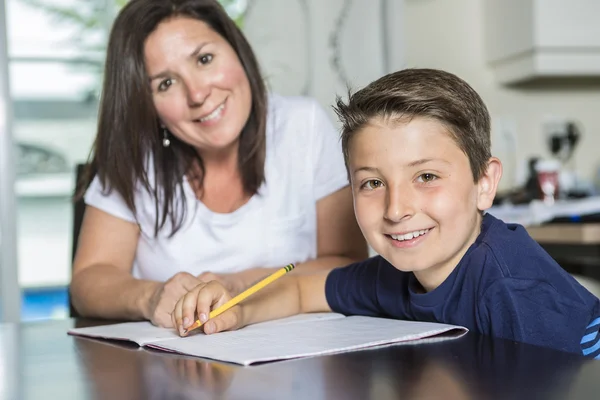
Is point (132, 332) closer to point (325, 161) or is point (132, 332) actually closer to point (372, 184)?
point (372, 184)

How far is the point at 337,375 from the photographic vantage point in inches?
28.7

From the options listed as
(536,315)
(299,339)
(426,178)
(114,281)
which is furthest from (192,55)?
(536,315)

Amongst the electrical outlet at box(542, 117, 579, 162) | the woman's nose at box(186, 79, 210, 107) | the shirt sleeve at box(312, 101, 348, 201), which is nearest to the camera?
the woman's nose at box(186, 79, 210, 107)

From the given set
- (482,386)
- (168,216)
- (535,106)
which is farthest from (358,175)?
(535,106)

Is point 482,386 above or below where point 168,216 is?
below

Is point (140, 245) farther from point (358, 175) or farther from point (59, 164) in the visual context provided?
point (59, 164)

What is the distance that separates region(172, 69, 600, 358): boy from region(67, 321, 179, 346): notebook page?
42mm

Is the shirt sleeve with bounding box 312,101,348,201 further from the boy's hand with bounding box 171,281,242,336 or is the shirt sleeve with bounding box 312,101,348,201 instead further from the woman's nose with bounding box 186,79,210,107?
the boy's hand with bounding box 171,281,242,336

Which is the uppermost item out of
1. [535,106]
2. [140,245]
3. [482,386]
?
[535,106]

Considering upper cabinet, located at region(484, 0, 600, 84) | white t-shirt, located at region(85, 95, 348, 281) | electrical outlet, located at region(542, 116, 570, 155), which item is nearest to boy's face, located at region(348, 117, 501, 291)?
white t-shirt, located at region(85, 95, 348, 281)

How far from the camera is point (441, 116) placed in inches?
41.6

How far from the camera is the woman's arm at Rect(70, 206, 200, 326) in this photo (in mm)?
1212

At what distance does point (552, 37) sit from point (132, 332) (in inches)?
109

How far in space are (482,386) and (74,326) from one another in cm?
79
